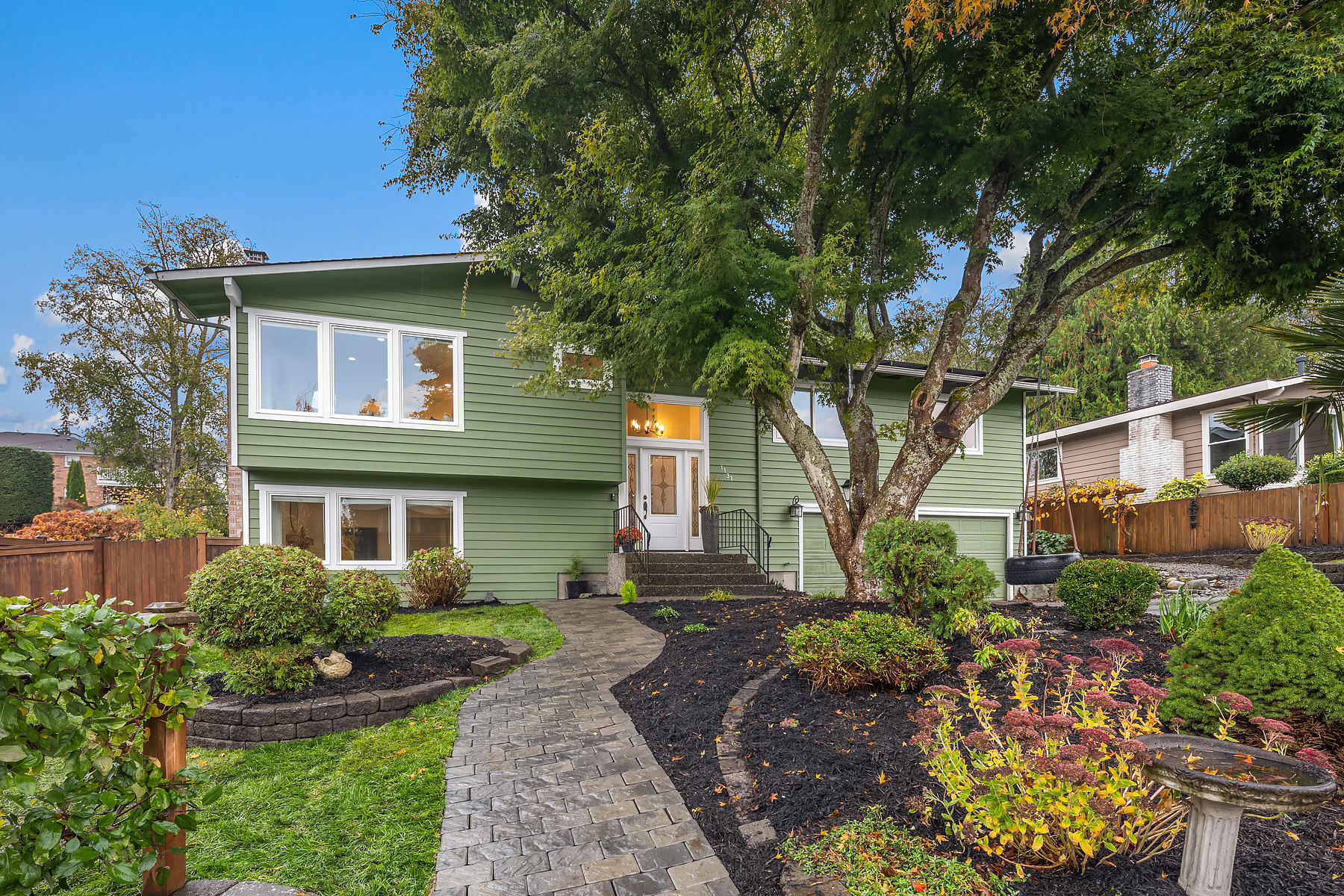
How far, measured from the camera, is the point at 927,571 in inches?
224

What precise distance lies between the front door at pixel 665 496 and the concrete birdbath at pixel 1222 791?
35.5 ft

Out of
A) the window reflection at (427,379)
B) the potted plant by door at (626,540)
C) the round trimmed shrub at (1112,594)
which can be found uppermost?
the window reflection at (427,379)

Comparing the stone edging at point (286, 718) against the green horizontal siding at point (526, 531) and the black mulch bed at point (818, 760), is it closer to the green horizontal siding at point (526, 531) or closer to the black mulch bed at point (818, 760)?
the black mulch bed at point (818, 760)

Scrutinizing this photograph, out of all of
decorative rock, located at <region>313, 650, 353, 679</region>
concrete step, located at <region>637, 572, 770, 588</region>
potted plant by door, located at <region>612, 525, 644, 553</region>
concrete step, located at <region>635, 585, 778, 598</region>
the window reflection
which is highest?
the window reflection

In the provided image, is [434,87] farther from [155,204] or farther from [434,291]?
[155,204]

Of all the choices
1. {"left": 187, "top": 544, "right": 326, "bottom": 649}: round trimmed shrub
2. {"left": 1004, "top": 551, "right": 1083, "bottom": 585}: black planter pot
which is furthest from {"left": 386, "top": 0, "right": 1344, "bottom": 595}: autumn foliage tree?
{"left": 187, "top": 544, "right": 326, "bottom": 649}: round trimmed shrub

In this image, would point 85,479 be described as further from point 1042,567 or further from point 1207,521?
point 1207,521

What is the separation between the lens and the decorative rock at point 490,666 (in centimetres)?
597

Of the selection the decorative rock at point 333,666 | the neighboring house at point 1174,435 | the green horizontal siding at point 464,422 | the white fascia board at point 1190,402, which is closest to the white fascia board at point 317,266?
the green horizontal siding at point 464,422

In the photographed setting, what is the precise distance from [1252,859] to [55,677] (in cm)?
403

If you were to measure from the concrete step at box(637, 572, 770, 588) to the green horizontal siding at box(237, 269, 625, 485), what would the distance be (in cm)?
204

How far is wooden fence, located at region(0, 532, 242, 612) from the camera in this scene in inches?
335

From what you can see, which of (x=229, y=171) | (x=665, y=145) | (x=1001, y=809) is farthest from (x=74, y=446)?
(x=229, y=171)

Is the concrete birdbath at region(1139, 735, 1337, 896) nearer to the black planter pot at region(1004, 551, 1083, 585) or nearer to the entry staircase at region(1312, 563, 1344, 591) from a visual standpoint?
the black planter pot at region(1004, 551, 1083, 585)
